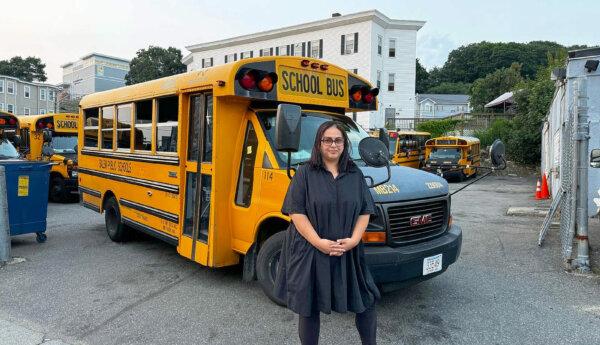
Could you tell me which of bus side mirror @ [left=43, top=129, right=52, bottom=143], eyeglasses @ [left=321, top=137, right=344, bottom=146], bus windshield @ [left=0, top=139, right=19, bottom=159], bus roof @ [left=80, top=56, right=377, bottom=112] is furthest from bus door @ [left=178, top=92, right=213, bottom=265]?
bus side mirror @ [left=43, top=129, right=52, bottom=143]

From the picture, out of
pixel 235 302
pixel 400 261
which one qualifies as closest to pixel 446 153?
pixel 235 302

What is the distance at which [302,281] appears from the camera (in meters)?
2.92

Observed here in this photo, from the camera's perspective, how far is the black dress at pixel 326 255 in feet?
9.58

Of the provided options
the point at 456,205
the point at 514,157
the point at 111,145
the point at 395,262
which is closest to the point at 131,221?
the point at 111,145

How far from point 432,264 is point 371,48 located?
3329cm

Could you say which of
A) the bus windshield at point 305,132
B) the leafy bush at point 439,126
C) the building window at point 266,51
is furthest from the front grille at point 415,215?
the building window at point 266,51

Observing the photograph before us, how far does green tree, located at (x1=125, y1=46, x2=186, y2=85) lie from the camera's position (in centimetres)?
6662

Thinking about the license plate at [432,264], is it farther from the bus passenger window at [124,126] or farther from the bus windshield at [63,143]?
the bus windshield at [63,143]

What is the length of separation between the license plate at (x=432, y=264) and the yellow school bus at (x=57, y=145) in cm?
1084

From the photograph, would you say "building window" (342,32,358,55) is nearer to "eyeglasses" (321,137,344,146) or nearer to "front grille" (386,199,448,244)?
"front grille" (386,199,448,244)

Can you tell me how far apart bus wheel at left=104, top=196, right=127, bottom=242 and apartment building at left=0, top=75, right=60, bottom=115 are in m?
47.0

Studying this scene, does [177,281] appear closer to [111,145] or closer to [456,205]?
[111,145]

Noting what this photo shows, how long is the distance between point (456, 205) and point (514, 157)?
1315cm

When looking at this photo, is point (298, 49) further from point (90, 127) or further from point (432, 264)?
point (432, 264)
